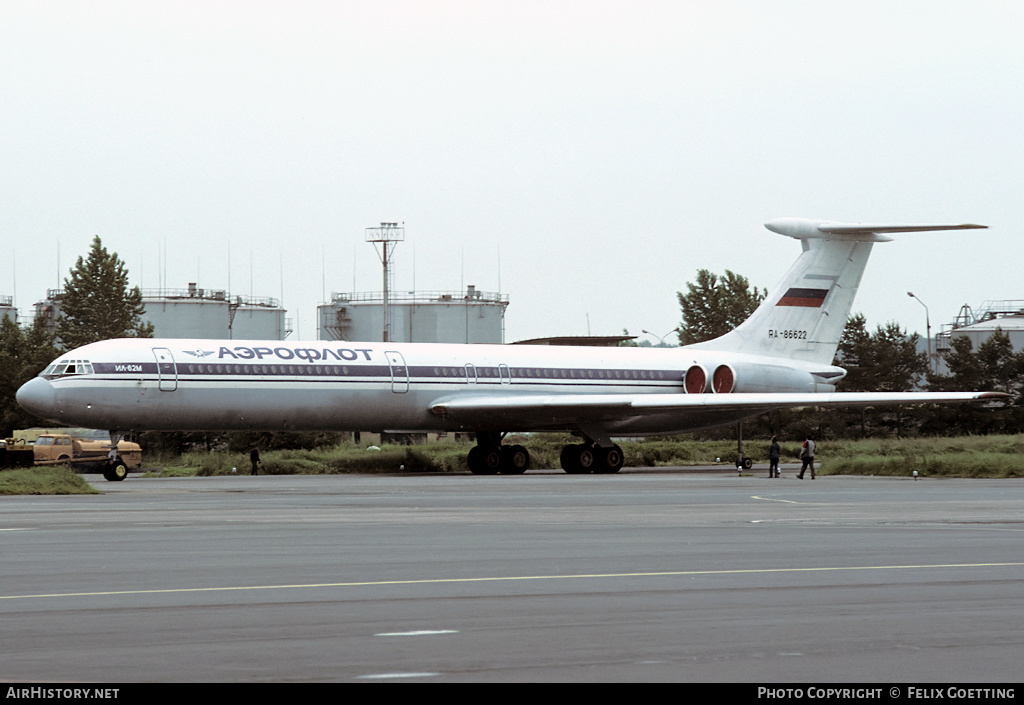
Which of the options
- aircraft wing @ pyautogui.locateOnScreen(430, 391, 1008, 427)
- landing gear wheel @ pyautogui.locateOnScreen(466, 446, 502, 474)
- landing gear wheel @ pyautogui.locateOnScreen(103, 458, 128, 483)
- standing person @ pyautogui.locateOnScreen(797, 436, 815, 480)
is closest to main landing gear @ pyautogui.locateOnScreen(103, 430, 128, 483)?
landing gear wheel @ pyautogui.locateOnScreen(103, 458, 128, 483)

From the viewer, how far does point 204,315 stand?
88312 mm

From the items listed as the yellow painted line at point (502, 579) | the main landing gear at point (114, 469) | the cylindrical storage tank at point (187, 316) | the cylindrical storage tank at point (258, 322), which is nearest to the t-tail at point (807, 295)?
the main landing gear at point (114, 469)

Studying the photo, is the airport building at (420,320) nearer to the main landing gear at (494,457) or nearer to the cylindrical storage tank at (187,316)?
the cylindrical storage tank at (187,316)

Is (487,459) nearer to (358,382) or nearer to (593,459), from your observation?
(593,459)

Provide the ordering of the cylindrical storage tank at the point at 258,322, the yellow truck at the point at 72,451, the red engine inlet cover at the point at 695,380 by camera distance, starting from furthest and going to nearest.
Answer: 1. the cylindrical storage tank at the point at 258,322
2. the yellow truck at the point at 72,451
3. the red engine inlet cover at the point at 695,380

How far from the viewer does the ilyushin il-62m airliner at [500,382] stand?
37.3 meters

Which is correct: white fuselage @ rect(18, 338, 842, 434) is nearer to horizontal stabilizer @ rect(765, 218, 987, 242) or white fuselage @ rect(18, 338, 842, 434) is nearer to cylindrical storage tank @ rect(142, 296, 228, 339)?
horizontal stabilizer @ rect(765, 218, 987, 242)

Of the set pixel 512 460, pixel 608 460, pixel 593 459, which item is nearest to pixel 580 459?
pixel 593 459

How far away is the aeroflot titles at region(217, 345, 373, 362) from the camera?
3891 cm

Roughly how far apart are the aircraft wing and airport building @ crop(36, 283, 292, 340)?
1747 inches

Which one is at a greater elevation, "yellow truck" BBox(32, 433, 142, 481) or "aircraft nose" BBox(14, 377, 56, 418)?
"aircraft nose" BBox(14, 377, 56, 418)

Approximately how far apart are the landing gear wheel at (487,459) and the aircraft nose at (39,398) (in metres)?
13.4
